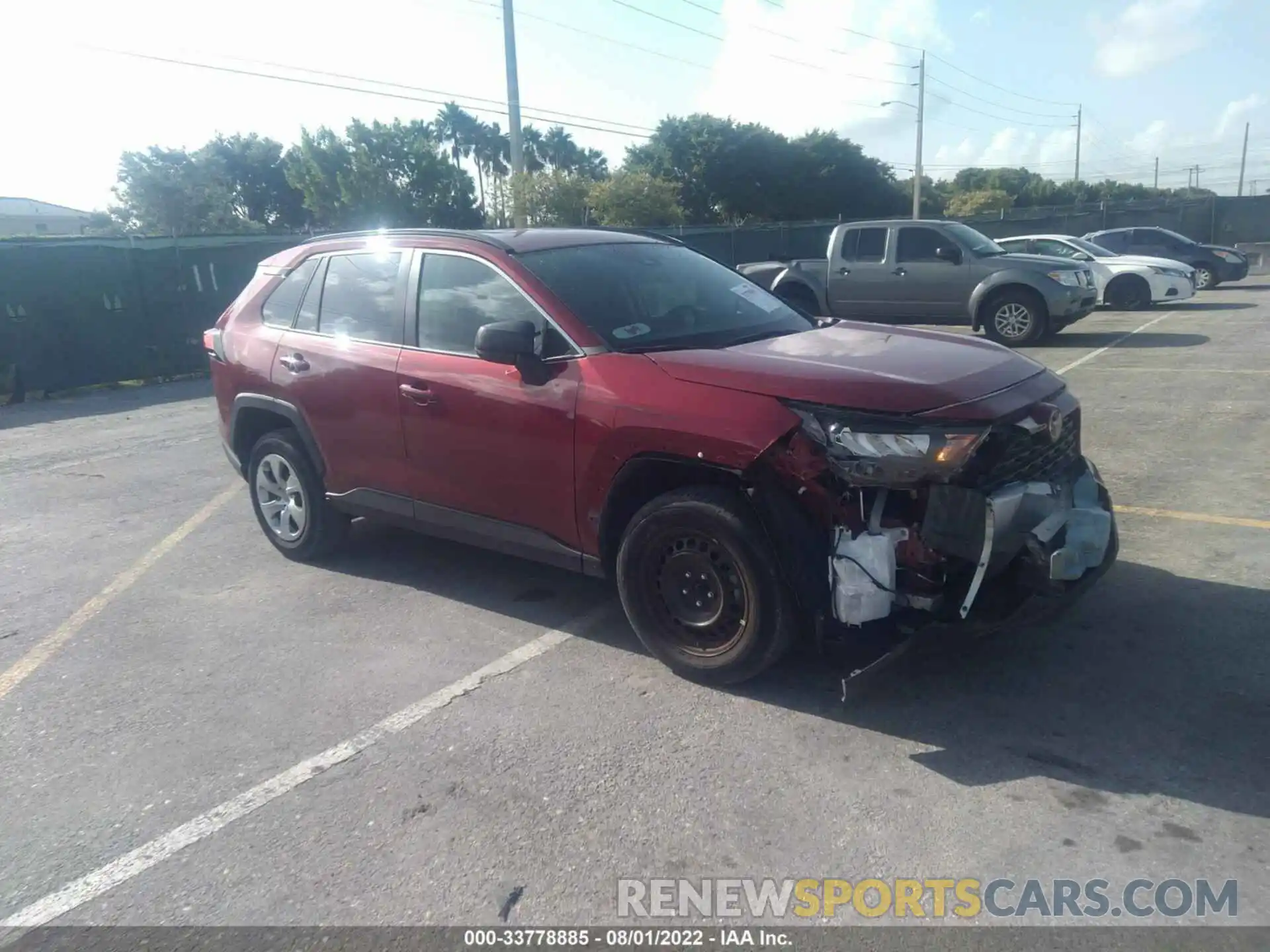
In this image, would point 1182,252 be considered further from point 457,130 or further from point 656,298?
point 457,130

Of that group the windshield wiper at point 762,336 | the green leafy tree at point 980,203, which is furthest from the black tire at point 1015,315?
the green leafy tree at point 980,203

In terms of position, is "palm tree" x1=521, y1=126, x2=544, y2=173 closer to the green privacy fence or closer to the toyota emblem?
the green privacy fence

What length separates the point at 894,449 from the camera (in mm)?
3475

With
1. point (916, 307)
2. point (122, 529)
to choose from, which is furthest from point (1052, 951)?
point (916, 307)

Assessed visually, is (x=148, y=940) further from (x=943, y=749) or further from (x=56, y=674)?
(x=943, y=749)

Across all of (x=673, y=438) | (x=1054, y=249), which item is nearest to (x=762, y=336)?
(x=673, y=438)

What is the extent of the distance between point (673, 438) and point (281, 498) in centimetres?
309

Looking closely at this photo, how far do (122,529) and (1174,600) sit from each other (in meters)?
6.60

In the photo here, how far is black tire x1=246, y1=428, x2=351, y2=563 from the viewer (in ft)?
18.4

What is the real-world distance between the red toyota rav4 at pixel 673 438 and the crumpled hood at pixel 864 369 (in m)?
0.01

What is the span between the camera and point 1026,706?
3.72m

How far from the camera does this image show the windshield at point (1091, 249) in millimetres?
18844

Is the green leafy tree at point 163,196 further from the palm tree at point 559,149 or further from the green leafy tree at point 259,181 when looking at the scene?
the palm tree at point 559,149

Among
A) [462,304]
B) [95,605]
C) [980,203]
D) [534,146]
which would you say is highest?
[534,146]
